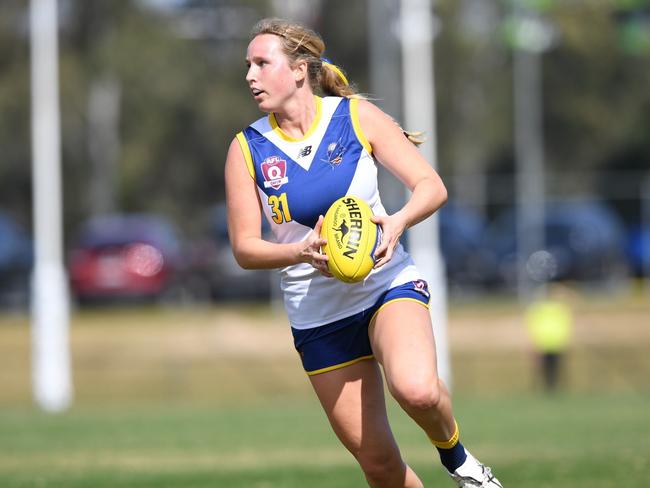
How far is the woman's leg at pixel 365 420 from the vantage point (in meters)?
6.19

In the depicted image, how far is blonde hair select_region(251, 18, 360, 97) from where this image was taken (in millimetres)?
6289

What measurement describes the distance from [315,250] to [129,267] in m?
23.4

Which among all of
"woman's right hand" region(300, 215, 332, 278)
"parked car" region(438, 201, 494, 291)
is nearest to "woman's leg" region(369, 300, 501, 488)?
"woman's right hand" region(300, 215, 332, 278)

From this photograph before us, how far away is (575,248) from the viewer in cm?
3116

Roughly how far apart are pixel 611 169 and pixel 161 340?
2305 centimetres

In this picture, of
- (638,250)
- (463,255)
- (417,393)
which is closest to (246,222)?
(417,393)

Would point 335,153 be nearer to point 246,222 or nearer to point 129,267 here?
point 246,222

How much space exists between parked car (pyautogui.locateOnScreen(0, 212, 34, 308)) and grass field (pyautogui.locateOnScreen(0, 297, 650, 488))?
3.37 feet

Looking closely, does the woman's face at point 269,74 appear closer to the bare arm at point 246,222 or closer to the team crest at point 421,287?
the bare arm at point 246,222

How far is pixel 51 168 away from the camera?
2411 centimetres

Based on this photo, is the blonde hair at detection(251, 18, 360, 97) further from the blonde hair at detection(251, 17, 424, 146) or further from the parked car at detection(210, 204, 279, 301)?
the parked car at detection(210, 204, 279, 301)

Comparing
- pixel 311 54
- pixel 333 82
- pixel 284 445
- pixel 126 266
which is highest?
pixel 311 54

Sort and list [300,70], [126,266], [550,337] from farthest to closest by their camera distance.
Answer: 1. [126,266]
2. [550,337]
3. [300,70]

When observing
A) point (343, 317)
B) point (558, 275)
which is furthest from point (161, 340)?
point (343, 317)
